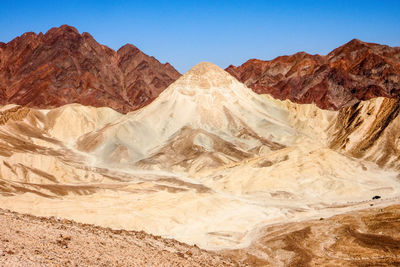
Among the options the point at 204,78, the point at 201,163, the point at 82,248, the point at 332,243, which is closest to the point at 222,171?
the point at 201,163

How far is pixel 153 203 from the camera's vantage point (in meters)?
49.0

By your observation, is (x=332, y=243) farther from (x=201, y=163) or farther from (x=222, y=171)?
(x=201, y=163)

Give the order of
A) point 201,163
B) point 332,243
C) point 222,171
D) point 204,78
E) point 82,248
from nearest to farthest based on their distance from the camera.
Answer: point 82,248 → point 332,243 → point 222,171 → point 201,163 → point 204,78

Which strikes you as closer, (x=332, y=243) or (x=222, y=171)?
(x=332, y=243)

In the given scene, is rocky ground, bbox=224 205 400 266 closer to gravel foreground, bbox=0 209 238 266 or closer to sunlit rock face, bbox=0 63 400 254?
sunlit rock face, bbox=0 63 400 254

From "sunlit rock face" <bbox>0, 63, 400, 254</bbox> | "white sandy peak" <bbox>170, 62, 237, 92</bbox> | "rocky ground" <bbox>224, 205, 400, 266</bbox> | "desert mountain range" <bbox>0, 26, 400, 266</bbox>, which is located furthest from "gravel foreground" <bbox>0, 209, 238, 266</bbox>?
"white sandy peak" <bbox>170, 62, 237, 92</bbox>

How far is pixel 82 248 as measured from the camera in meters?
18.5

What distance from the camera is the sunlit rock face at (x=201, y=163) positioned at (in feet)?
150

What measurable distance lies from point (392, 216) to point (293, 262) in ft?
51.6

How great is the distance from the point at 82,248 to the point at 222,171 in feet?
203

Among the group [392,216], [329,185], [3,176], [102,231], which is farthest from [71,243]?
[329,185]

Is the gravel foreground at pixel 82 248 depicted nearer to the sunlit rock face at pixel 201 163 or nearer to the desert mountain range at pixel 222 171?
the desert mountain range at pixel 222 171

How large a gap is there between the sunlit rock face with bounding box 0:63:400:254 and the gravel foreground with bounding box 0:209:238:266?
50.1ft

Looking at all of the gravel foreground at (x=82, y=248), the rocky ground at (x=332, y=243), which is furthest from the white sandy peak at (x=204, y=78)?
the gravel foreground at (x=82, y=248)
